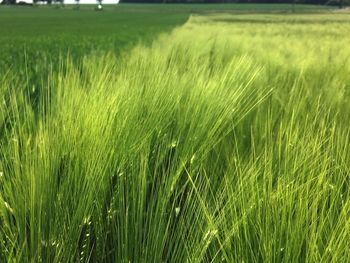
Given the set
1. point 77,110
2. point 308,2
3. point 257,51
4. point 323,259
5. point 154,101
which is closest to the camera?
point 323,259

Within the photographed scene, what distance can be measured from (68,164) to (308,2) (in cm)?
8765

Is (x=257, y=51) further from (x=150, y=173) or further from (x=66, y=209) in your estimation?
(x=66, y=209)

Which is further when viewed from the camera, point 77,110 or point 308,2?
point 308,2

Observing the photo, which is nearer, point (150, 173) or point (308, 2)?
point (150, 173)

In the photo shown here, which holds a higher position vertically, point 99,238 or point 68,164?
point 68,164

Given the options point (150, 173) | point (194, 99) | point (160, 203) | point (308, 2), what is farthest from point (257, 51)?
point (308, 2)

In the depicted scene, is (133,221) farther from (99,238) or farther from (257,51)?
(257,51)

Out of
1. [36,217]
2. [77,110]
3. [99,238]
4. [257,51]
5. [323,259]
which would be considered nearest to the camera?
[323,259]

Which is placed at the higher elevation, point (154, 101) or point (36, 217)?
point (154, 101)

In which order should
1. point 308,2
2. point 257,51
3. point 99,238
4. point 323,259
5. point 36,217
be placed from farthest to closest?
point 308,2 → point 257,51 → point 99,238 → point 36,217 → point 323,259

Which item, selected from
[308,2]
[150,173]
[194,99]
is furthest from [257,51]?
[308,2]

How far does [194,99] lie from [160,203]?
0.47 meters

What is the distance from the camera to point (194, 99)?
1.28 m

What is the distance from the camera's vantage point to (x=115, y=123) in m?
1.09
